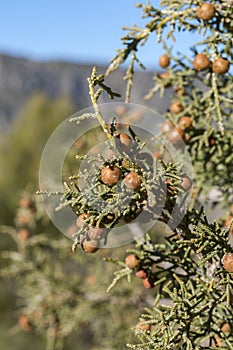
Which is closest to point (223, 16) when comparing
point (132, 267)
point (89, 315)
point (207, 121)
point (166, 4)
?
point (166, 4)

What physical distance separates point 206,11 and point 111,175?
2.96 ft

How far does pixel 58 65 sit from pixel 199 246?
105295 millimetres

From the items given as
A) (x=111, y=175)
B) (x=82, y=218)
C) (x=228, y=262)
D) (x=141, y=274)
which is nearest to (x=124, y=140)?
(x=111, y=175)

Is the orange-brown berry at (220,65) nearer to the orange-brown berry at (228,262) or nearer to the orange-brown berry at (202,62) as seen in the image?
the orange-brown berry at (202,62)

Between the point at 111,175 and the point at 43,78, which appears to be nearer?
the point at 111,175

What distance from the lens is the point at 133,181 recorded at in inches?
53.3

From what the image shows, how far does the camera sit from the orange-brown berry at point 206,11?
1.91m

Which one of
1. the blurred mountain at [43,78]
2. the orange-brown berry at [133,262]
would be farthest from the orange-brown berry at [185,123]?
the blurred mountain at [43,78]

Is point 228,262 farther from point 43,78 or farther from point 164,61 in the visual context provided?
point 43,78

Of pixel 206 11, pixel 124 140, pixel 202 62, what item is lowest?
pixel 124 140

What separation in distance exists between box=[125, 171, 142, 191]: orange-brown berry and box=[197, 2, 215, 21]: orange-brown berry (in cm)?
86

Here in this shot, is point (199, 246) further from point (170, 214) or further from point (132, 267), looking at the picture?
point (132, 267)

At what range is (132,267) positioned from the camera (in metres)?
1.75

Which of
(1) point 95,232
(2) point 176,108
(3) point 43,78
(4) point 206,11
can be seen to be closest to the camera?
(1) point 95,232
